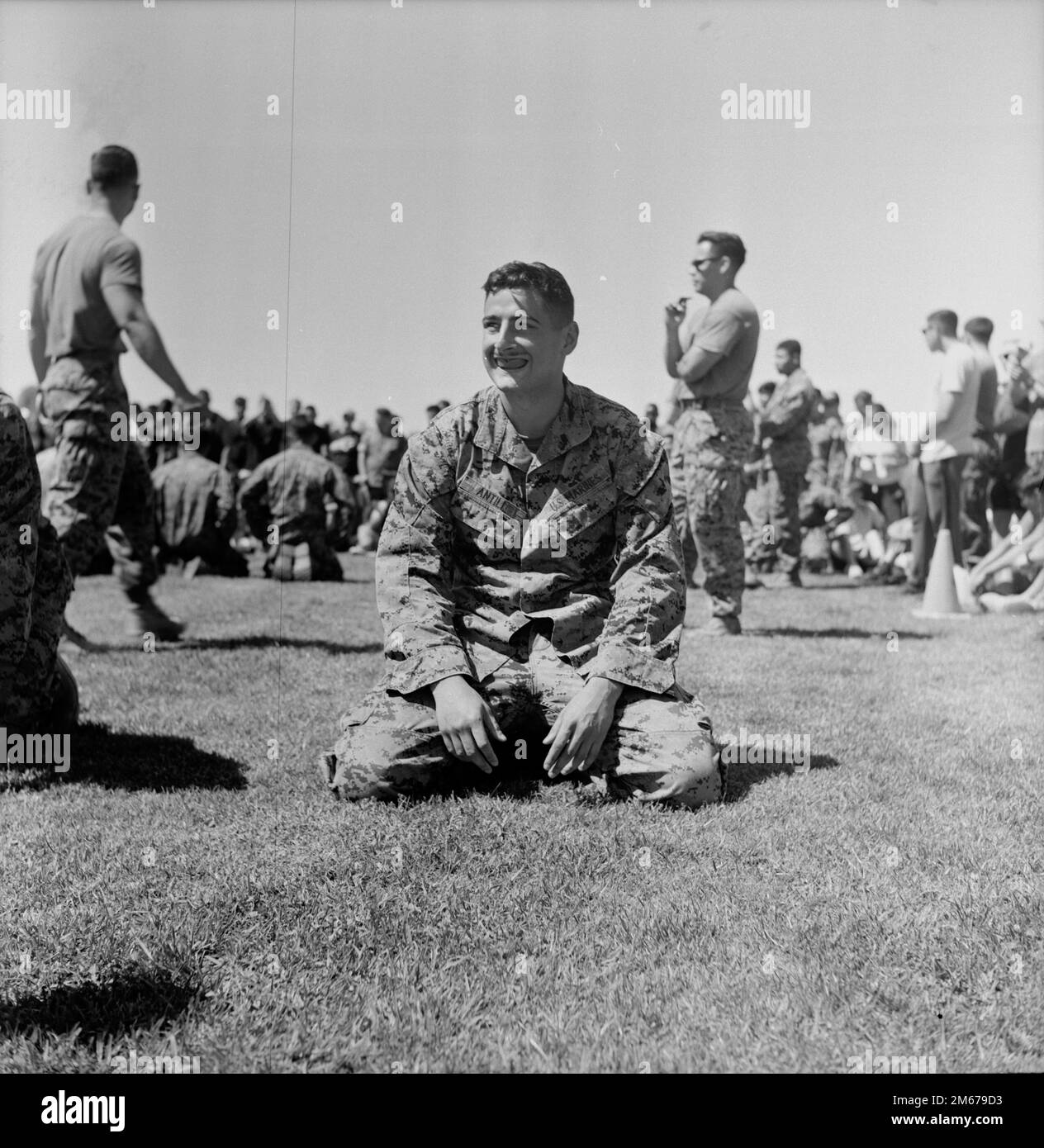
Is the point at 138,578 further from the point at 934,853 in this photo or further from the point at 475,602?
the point at 934,853

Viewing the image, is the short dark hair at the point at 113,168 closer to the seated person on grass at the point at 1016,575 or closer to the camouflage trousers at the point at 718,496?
the camouflage trousers at the point at 718,496

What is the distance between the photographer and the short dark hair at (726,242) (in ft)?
A: 23.9

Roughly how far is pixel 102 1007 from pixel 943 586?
7.54 metres

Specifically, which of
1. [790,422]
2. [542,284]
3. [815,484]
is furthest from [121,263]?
[815,484]

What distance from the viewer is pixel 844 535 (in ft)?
43.3

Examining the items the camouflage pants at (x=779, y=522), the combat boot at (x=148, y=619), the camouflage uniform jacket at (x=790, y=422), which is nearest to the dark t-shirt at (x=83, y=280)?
the combat boot at (x=148, y=619)

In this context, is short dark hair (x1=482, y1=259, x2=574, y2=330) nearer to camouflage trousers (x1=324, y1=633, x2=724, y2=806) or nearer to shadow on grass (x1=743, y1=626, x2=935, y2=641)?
camouflage trousers (x1=324, y1=633, x2=724, y2=806)

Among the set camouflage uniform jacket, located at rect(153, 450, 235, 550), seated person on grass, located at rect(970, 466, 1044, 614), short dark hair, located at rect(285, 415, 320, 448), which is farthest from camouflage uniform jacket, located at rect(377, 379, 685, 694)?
short dark hair, located at rect(285, 415, 320, 448)

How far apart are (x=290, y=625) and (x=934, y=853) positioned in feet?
18.0

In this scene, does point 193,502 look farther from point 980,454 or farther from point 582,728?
point 582,728

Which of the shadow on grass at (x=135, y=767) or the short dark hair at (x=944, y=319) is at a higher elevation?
the short dark hair at (x=944, y=319)

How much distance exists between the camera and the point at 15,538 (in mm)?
3719

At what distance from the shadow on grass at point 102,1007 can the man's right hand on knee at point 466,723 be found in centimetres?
123

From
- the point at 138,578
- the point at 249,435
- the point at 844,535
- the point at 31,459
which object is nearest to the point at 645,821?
the point at 31,459
